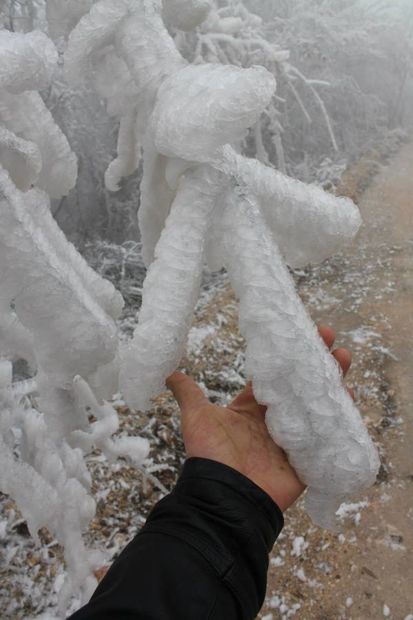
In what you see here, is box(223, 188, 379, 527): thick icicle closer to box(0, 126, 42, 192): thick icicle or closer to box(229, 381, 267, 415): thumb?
box(0, 126, 42, 192): thick icicle

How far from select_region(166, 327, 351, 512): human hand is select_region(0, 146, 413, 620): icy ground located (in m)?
1.12

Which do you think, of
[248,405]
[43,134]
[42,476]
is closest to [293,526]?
[248,405]

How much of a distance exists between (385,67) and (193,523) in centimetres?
1237

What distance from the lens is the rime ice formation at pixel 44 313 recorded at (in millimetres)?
937

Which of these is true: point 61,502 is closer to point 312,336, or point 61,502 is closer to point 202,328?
point 312,336

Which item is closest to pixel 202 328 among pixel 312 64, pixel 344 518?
pixel 344 518

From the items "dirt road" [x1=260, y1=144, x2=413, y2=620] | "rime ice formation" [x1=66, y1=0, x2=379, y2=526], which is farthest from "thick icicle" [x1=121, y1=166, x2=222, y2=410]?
"dirt road" [x1=260, y1=144, x2=413, y2=620]

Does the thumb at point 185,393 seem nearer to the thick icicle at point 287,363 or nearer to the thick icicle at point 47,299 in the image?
the thick icicle at point 287,363

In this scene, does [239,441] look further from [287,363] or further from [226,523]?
[287,363]

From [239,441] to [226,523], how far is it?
1.12 feet

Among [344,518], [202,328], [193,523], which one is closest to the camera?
[193,523]

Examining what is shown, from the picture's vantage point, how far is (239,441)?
1568 mm

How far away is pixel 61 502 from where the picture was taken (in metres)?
1.32

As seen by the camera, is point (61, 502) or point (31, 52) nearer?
point (31, 52)
